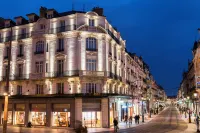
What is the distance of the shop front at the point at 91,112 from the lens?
36.6 metres

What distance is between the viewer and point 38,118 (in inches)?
1550

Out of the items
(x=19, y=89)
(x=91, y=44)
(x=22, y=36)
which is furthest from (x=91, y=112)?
(x=22, y=36)

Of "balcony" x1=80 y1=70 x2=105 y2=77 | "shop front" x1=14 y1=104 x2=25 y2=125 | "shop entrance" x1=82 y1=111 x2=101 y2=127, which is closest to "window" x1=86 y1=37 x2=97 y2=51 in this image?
"balcony" x1=80 y1=70 x2=105 y2=77

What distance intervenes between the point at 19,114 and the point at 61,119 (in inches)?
326

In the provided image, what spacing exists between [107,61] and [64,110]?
402 inches

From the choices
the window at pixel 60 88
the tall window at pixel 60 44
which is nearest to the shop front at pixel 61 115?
the window at pixel 60 88

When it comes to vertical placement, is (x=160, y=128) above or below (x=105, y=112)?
below

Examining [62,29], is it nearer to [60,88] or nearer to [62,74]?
[62,74]

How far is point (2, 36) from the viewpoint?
147 feet

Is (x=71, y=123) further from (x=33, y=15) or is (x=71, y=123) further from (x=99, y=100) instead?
(x=33, y=15)

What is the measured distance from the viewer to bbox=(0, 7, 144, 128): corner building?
121ft

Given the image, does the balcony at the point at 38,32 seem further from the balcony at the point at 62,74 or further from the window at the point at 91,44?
the window at the point at 91,44

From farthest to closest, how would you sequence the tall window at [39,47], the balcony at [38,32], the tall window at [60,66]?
the tall window at [39,47] < the balcony at [38,32] < the tall window at [60,66]

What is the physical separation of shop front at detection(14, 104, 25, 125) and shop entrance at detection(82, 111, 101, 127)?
432 inches
